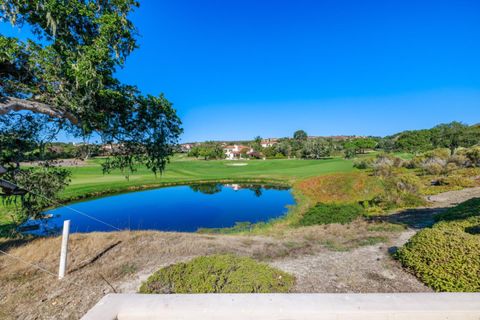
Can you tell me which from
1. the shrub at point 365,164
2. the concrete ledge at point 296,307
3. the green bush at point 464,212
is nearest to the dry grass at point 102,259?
the concrete ledge at point 296,307

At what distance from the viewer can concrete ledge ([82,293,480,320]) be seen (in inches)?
92.3

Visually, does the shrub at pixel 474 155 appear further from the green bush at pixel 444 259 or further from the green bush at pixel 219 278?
the green bush at pixel 219 278

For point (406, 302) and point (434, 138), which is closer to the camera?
point (406, 302)

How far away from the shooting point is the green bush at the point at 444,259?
3.81m

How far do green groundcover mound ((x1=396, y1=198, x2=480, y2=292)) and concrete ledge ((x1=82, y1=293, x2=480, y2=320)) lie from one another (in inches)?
62.7

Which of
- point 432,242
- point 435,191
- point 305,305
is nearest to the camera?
point 305,305

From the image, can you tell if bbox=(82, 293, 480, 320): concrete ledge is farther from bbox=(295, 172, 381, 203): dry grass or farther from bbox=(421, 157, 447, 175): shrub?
bbox=(421, 157, 447, 175): shrub

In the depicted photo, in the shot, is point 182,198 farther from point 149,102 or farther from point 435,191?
point 435,191

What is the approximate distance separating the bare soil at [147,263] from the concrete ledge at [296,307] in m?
1.52

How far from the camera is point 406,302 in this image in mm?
2469

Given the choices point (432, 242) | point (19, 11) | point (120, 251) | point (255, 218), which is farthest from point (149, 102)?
point (255, 218)

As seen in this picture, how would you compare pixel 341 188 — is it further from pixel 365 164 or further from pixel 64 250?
pixel 64 250

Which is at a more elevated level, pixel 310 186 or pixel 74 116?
pixel 74 116

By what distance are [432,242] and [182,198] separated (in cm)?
2538
